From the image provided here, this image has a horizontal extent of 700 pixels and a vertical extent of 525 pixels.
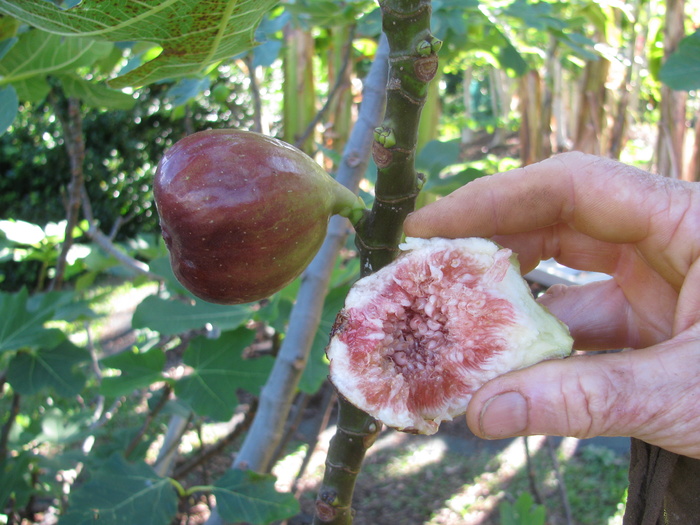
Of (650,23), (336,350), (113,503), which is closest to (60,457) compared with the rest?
(113,503)

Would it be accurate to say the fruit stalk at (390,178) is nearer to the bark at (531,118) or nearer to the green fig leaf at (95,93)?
the green fig leaf at (95,93)

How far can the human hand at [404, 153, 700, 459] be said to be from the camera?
0.81 metres

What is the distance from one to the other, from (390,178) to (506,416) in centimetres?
38

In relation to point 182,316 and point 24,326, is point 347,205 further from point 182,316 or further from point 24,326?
point 24,326

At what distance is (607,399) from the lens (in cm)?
80

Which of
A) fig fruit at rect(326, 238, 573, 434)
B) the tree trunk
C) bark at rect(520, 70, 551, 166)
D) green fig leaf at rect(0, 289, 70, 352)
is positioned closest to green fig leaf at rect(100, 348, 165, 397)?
green fig leaf at rect(0, 289, 70, 352)

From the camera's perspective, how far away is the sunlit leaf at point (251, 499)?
1323 millimetres

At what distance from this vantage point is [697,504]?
3.02ft

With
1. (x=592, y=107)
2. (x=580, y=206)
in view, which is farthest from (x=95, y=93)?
(x=592, y=107)

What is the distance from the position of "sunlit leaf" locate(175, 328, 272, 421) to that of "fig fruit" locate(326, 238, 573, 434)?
57 cm

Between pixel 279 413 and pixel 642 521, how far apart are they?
2.56 ft

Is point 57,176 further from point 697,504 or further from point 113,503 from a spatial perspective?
point 697,504

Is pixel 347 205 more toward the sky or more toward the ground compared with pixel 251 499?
more toward the sky

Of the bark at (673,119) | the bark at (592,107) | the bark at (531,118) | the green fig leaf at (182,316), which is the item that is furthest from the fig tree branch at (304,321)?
the bark at (531,118)
